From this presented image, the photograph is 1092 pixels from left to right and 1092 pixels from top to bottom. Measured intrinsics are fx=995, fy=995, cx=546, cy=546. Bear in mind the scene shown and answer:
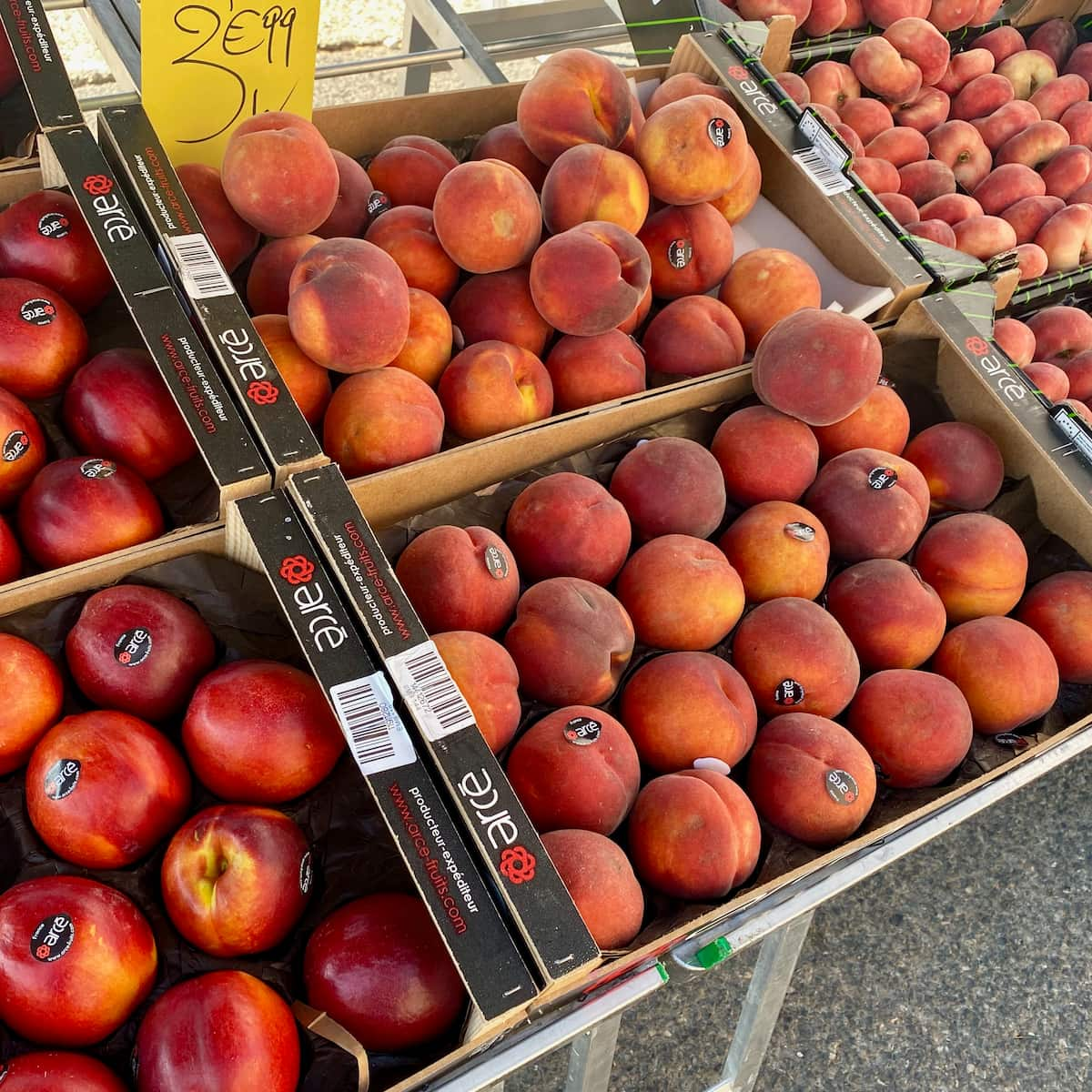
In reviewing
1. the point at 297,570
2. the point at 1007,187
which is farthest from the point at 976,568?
the point at 1007,187

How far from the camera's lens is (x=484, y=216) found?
1.32 metres

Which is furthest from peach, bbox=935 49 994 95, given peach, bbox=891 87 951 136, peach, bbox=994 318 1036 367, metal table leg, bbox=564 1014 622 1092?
metal table leg, bbox=564 1014 622 1092

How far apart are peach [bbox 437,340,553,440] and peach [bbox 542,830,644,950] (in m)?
0.55

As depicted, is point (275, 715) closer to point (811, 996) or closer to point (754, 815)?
point (754, 815)

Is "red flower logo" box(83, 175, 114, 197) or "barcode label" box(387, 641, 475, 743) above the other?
"red flower logo" box(83, 175, 114, 197)

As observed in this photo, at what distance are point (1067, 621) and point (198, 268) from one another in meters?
1.21

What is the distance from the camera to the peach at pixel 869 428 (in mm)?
1429

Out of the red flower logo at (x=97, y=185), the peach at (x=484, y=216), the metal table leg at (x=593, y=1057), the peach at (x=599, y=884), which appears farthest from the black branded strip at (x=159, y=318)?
the metal table leg at (x=593, y=1057)

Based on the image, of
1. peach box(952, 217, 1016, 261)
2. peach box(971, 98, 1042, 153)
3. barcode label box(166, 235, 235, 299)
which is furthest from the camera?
peach box(971, 98, 1042, 153)

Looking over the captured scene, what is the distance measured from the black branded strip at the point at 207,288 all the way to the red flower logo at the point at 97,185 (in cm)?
3

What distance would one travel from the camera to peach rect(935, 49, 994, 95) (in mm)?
2260

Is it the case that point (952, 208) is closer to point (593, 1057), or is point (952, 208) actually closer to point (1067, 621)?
point (1067, 621)

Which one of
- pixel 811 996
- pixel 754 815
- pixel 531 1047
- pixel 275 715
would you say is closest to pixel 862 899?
pixel 811 996

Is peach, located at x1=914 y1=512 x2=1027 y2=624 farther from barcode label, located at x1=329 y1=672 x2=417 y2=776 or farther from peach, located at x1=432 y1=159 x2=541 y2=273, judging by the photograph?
barcode label, located at x1=329 y1=672 x2=417 y2=776
